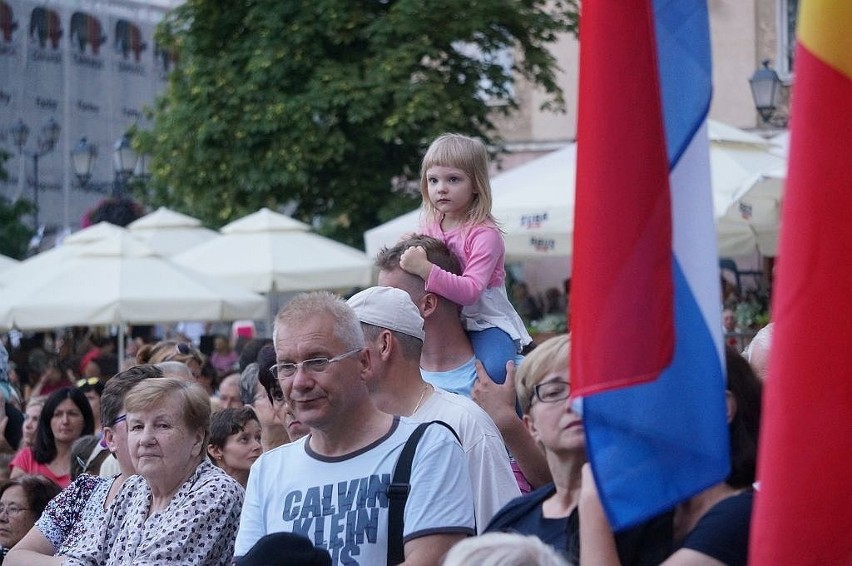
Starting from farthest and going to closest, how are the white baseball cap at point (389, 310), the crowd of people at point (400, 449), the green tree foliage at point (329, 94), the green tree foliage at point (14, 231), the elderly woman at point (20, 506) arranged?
the green tree foliage at point (14, 231)
the green tree foliage at point (329, 94)
the elderly woman at point (20, 506)
the white baseball cap at point (389, 310)
the crowd of people at point (400, 449)

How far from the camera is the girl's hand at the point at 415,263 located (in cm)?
572

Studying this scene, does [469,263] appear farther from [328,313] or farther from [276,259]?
[276,259]

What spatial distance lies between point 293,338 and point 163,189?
25.9 m

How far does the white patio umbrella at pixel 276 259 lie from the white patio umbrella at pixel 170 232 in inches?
142

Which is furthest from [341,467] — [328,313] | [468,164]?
[468,164]

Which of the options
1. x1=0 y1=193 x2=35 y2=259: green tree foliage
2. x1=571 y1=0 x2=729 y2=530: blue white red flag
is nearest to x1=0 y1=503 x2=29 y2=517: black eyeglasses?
x1=571 y1=0 x2=729 y2=530: blue white red flag

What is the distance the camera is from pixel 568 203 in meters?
13.3

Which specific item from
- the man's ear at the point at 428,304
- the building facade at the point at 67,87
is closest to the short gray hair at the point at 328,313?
the man's ear at the point at 428,304

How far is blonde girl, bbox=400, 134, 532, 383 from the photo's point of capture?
6.00m

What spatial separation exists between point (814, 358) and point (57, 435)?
6880mm

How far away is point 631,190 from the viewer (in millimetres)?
3246

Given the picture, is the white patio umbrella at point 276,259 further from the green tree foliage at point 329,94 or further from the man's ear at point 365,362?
the man's ear at point 365,362

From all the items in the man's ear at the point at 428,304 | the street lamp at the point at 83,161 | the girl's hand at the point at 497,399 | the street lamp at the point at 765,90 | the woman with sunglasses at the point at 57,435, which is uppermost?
the street lamp at the point at 765,90

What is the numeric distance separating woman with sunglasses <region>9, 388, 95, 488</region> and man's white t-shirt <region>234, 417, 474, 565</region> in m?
4.45
